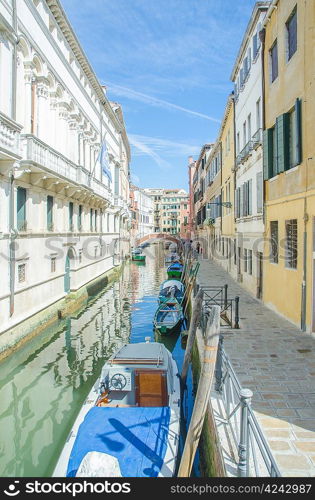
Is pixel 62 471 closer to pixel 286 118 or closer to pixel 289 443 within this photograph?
pixel 289 443

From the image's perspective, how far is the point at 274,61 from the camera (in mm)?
12008

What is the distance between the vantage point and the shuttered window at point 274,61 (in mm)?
11798

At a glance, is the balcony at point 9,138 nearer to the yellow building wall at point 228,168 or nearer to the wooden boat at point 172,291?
the wooden boat at point 172,291

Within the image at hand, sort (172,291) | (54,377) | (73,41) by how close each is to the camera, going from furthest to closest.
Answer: (172,291)
(73,41)
(54,377)

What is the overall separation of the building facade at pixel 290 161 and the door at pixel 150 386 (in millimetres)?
4026

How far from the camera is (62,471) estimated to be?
4922mm

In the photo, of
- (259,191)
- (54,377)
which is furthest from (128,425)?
(259,191)

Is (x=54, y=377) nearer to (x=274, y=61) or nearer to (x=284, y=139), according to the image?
(x=284, y=139)

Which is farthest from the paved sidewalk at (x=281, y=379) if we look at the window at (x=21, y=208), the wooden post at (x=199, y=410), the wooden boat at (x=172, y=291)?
the window at (x=21, y=208)

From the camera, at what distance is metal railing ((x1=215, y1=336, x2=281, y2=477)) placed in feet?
11.3

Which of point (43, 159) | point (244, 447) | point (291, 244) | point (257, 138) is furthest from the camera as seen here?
point (257, 138)

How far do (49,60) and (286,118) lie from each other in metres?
9.89

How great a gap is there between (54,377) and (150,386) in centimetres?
383

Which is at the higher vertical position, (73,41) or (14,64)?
(73,41)
